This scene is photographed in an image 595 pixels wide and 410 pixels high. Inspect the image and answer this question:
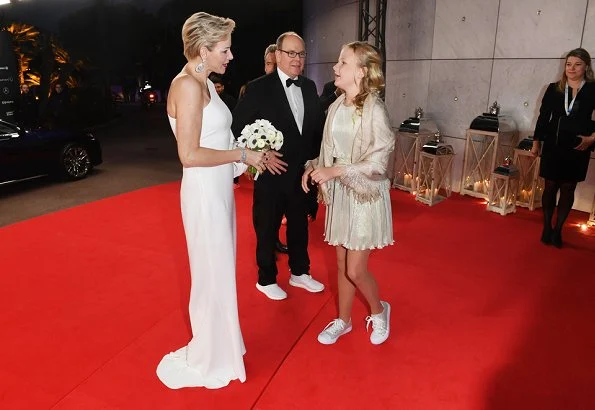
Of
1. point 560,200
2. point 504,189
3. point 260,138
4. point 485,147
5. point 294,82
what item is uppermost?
point 294,82

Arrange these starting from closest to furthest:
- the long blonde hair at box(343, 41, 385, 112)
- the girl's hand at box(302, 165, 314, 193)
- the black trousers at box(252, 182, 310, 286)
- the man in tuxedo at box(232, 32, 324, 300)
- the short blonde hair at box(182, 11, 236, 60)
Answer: the short blonde hair at box(182, 11, 236, 60)
the long blonde hair at box(343, 41, 385, 112)
the girl's hand at box(302, 165, 314, 193)
the man in tuxedo at box(232, 32, 324, 300)
the black trousers at box(252, 182, 310, 286)

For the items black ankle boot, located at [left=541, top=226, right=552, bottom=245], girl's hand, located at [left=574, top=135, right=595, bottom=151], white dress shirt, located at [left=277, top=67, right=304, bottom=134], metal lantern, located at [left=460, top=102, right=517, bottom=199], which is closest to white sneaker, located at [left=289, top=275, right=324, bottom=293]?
white dress shirt, located at [left=277, top=67, right=304, bottom=134]

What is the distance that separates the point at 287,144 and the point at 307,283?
1073 mm

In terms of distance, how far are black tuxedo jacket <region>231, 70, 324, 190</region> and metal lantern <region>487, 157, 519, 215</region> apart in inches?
114

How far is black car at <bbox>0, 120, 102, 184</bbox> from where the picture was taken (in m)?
6.23

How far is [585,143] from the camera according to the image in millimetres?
4109

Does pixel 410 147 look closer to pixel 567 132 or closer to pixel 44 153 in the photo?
pixel 567 132

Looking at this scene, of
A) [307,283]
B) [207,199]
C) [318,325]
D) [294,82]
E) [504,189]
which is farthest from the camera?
[504,189]

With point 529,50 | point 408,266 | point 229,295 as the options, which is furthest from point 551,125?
point 229,295

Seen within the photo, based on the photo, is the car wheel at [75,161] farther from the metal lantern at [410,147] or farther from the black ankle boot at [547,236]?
the black ankle boot at [547,236]

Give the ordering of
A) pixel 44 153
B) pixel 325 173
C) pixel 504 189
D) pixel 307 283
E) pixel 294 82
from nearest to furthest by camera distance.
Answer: pixel 325 173
pixel 294 82
pixel 307 283
pixel 504 189
pixel 44 153

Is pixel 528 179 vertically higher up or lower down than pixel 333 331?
higher up

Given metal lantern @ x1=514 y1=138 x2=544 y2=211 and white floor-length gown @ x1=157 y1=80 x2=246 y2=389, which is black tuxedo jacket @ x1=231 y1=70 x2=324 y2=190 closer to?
white floor-length gown @ x1=157 y1=80 x2=246 y2=389

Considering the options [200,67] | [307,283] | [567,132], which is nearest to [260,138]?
[200,67]
